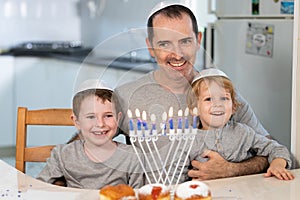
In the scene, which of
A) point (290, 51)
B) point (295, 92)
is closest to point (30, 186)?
point (295, 92)

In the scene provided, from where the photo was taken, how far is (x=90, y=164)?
1719 millimetres

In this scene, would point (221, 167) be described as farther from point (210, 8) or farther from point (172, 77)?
point (210, 8)

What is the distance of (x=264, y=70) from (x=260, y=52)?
90 millimetres

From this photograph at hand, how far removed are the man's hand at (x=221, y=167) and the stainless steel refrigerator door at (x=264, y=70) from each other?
0.98 meters

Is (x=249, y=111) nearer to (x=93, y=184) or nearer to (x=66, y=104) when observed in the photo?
(x=93, y=184)

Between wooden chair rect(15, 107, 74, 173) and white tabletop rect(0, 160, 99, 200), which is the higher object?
wooden chair rect(15, 107, 74, 173)

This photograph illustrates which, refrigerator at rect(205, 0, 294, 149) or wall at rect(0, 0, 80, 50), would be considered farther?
wall at rect(0, 0, 80, 50)

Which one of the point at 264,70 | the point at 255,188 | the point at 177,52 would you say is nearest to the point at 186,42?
the point at 177,52

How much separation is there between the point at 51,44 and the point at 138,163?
3.43 m

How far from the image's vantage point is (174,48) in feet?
5.23

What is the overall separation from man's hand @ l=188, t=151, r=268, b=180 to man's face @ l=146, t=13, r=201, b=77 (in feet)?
0.83

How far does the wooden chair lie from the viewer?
77.8 inches

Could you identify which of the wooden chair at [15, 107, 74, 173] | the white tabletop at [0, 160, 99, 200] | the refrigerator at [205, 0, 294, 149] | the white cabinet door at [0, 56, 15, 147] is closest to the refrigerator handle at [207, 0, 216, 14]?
the refrigerator at [205, 0, 294, 149]

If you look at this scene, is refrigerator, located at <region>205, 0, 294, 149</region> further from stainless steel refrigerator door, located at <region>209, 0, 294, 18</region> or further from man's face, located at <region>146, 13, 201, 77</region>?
man's face, located at <region>146, 13, 201, 77</region>
